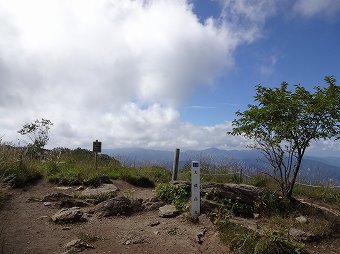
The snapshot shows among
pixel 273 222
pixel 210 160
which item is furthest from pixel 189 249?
pixel 210 160

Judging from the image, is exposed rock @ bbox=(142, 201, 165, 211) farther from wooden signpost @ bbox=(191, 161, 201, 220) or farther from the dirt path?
wooden signpost @ bbox=(191, 161, 201, 220)

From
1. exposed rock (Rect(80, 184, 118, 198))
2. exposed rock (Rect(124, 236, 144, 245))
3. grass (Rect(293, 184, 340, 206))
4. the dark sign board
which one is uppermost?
the dark sign board

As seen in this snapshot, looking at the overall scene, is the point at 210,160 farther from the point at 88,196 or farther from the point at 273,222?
the point at 273,222

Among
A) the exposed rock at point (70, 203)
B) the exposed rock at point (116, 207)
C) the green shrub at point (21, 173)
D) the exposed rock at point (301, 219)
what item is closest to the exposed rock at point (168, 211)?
the exposed rock at point (116, 207)

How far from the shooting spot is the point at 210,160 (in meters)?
18.4

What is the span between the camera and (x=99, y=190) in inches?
459

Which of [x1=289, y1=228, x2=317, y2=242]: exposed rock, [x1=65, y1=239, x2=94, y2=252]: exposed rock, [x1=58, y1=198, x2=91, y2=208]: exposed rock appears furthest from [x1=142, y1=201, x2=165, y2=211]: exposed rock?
[x1=289, y1=228, x2=317, y2=242]: exposed rock

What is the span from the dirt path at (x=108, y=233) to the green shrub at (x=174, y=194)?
71cm

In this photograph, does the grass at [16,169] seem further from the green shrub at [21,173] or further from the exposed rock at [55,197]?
the exposed rock at [55,197]

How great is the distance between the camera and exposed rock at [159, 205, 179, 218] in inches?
352

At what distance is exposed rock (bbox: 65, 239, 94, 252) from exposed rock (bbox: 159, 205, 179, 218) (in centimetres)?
236

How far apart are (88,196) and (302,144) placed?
253 inches

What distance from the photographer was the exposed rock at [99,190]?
36.5 ft

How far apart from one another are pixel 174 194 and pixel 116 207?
165 cm
